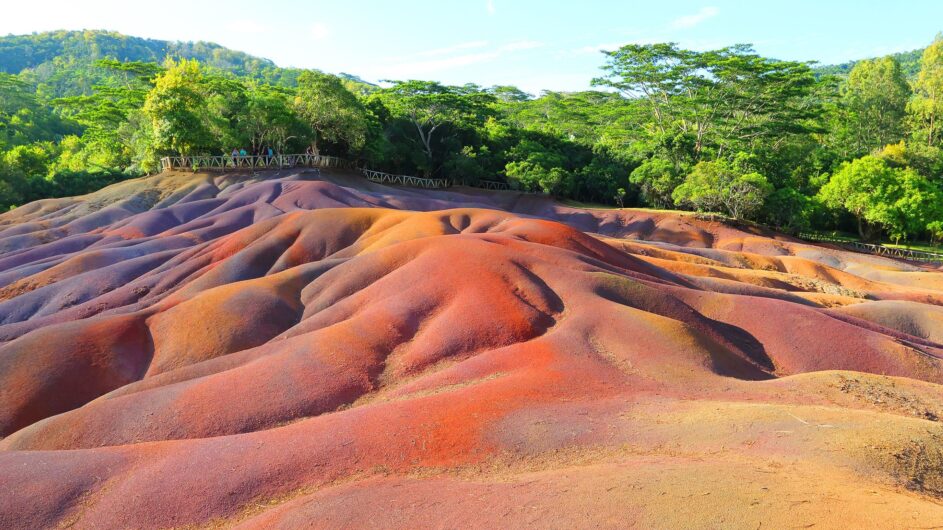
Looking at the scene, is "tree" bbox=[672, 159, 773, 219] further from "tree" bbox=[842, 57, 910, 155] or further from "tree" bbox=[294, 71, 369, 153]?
"tree" bbox=[294, 71, 369, 153]

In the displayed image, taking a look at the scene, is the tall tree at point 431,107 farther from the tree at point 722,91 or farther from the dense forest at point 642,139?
the tree at point 722,91

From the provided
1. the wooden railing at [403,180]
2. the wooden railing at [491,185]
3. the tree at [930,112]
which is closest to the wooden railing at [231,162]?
the wooden railing at [403,180]

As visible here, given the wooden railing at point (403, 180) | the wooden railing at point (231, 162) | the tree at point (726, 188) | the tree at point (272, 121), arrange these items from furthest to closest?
the wooden railing at point (403, 180) < the wooden railing at point (231, 162) < the tree at point (272, 121) < the tree at point (726, 188)

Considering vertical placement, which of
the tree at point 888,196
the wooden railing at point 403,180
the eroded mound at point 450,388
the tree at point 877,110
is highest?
the tree at point 877,110

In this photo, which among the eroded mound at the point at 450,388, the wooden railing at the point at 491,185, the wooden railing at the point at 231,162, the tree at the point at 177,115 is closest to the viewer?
the eroded mound at the point at 450,388

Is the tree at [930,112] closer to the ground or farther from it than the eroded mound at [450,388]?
farther from it

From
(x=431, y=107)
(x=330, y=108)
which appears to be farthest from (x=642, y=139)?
(x=330, y=108)

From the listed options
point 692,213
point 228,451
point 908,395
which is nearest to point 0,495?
point 228,451

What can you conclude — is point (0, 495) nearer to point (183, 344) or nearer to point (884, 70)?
point (183, 344)
